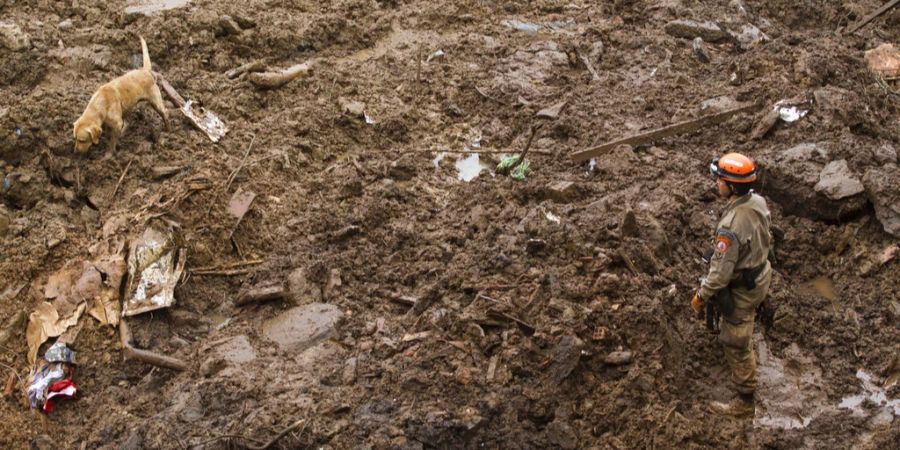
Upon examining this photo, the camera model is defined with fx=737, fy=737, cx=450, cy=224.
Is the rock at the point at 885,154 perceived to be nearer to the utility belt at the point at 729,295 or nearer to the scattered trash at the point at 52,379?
the utility belt at the point at 729,295

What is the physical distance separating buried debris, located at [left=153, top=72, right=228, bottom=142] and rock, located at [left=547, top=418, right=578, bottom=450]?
5.55 meters

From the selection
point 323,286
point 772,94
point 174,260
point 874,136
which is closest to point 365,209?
point 323,286

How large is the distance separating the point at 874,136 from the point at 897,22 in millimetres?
4234

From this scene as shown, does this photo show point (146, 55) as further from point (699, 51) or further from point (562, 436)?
point (699, 51)

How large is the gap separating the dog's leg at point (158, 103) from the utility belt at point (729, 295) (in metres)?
6.41

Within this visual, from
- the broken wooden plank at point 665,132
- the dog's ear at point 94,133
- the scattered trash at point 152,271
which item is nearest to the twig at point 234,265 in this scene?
the scattered trash at point 152,271

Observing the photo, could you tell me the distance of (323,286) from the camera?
7.06 meters

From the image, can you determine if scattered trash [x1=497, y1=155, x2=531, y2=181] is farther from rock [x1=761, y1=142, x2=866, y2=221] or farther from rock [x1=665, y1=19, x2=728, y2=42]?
rock [x1=665, y1=19, x2=728, y2=42]

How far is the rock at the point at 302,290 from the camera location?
692 centimetres

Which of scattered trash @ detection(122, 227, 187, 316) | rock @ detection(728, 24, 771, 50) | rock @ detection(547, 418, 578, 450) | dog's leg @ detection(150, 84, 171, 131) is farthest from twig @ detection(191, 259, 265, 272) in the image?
rock @ detection(728, 24, 771, 50)

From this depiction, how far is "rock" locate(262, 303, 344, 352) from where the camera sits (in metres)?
6.53

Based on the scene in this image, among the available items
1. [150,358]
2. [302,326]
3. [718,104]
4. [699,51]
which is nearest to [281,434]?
[302,326]

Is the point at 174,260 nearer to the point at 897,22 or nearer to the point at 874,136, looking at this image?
the point at 874,136

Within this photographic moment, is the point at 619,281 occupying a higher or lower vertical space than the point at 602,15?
higher
